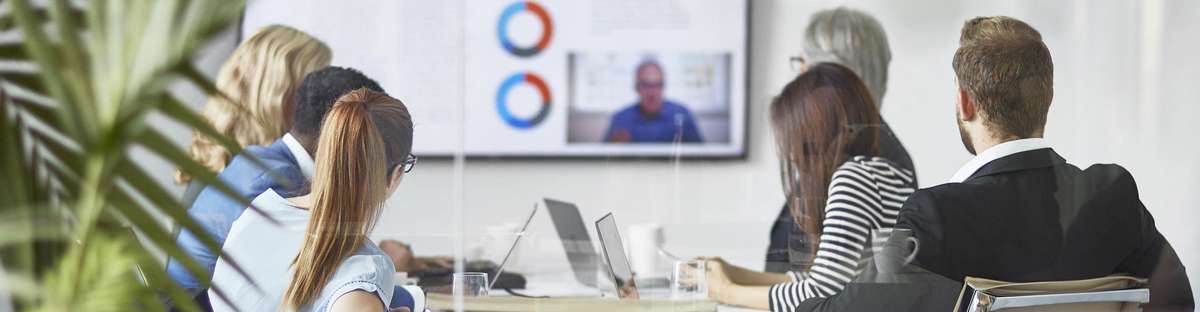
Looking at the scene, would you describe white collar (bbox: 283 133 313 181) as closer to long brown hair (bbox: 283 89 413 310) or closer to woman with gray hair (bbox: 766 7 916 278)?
long brown hair (bbox: 283 89 413 310)

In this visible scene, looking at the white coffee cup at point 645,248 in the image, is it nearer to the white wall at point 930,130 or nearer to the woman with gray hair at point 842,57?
the white wall at point 930,130

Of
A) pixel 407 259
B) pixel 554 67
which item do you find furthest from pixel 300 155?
pixel 554 67

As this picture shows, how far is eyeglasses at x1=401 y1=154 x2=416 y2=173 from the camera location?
248 centimetres

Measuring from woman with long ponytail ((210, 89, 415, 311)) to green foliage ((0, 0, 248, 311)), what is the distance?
1.15 meters

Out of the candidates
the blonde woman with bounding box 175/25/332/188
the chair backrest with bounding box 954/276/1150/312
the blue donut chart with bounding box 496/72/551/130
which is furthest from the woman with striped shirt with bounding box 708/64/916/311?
the blonde woman with bounding box 175/25/332/188

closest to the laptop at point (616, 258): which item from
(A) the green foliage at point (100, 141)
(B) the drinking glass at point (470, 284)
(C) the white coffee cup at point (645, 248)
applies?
(C) the white coffee cup at point (645, 248)

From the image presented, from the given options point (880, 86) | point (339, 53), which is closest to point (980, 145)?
point (880, 86)

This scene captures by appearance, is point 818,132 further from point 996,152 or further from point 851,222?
point 996,152

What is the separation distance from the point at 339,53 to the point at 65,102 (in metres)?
1.35

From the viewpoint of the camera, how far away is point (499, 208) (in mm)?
2844

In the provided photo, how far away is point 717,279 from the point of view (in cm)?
271

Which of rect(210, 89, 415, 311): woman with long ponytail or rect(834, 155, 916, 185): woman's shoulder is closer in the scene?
rect(210, 89, 415, 311): woman with long ponytail

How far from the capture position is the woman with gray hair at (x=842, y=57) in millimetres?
2619

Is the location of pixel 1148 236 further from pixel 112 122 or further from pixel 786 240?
pixel 112 122
